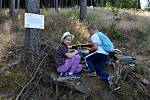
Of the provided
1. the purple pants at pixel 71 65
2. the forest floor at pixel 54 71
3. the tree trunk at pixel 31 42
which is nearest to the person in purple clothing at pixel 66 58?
the purple pants at pixel 71 65

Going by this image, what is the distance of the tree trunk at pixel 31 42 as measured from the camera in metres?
9.13

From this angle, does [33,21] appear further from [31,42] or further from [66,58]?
[66,58]

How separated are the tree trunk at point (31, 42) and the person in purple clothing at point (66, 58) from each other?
686mm

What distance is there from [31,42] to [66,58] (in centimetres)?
103

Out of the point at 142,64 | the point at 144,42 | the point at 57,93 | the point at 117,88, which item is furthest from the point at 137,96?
the point at 144,42

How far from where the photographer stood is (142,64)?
9656 millimetres

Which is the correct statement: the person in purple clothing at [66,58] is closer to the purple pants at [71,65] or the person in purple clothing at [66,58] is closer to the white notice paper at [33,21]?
the purple pants at [71,65]

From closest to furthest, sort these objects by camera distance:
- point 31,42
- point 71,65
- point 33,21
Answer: point 71,65, point 33,21, point 31,42

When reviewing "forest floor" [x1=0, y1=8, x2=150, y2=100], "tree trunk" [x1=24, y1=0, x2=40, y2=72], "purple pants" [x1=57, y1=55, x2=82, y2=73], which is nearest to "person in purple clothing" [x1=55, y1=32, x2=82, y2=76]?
"purple pants" [x1=57, y1=55, x2=82, y2=73]

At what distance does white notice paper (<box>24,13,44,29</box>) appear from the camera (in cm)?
890

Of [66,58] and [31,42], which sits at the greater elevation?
[31,42]

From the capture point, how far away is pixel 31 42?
9258 mm

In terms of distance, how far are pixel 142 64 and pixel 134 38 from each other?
116 inches

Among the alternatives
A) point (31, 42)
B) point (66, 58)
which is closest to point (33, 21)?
point (31, 42)
